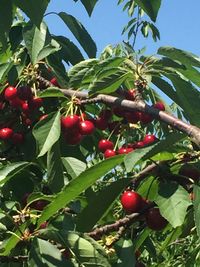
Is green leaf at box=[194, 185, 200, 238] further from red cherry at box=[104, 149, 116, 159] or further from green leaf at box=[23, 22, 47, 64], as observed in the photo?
green leaf at box=[23, 22, 47, 64]

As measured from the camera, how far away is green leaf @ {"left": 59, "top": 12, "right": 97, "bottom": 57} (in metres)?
2.07

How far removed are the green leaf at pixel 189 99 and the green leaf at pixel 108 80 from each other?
0.13 m

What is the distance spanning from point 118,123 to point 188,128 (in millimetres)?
666

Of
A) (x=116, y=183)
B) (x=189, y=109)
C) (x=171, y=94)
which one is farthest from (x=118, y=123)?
(x=116, y=183)

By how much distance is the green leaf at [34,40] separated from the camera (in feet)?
5.97

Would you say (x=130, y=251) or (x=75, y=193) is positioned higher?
(x=75, y=193)

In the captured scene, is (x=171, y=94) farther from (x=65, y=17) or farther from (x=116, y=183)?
(x=65, y=17)

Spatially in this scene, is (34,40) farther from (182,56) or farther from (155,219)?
(155,219)

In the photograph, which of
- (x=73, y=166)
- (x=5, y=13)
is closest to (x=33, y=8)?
(x=5, y=13)

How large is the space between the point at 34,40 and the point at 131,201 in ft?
2.77

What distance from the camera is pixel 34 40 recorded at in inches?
73.1

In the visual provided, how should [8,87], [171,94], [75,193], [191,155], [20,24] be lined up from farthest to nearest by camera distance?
[20,24], [8,87], [171,94], [191,155], [75,193]

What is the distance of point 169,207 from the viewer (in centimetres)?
112

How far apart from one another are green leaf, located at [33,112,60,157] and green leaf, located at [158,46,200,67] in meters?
0.36
